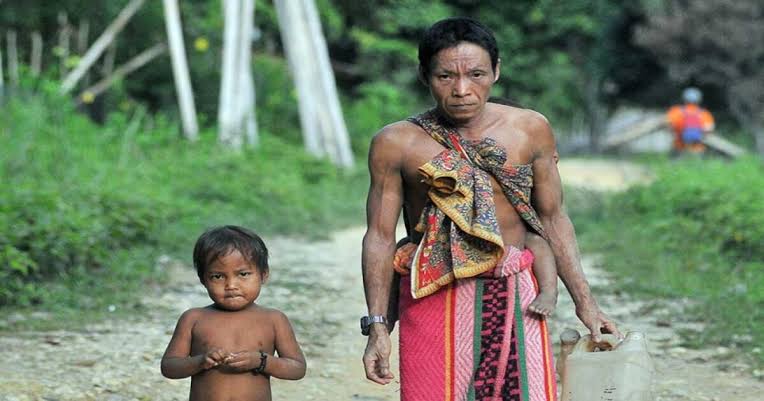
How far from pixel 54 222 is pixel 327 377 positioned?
7.95 ft

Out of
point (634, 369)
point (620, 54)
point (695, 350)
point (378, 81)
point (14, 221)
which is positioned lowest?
point (634, 369)

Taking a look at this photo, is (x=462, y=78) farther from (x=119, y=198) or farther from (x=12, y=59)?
(x=12, y=59)

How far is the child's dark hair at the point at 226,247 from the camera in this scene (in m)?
3.43

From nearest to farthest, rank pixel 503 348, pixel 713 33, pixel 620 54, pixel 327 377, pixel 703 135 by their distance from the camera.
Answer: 1. pixel 503 348
2. pixel 327 377
3. pixel 703 135
4. pixel 713 33
5. pixel 620 54

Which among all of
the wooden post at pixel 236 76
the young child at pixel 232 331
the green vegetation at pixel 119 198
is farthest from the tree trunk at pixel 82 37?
the young child at pixel 232 331

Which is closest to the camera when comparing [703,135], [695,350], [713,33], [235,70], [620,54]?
[695,350]

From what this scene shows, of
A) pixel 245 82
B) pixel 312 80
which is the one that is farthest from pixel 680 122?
pixel 245 82

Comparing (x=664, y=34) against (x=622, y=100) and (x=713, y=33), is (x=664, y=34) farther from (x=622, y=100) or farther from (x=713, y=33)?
(x=622, y=100)

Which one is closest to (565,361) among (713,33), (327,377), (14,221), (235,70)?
(327,377)

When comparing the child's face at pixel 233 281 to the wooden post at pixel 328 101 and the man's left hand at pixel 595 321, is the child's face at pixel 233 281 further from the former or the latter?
the wooden post at pixel 328 101

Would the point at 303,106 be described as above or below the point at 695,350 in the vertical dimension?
above

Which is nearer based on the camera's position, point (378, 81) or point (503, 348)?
point (503, 348)

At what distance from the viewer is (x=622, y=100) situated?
29938 millimetres

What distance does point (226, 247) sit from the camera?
343 cm
